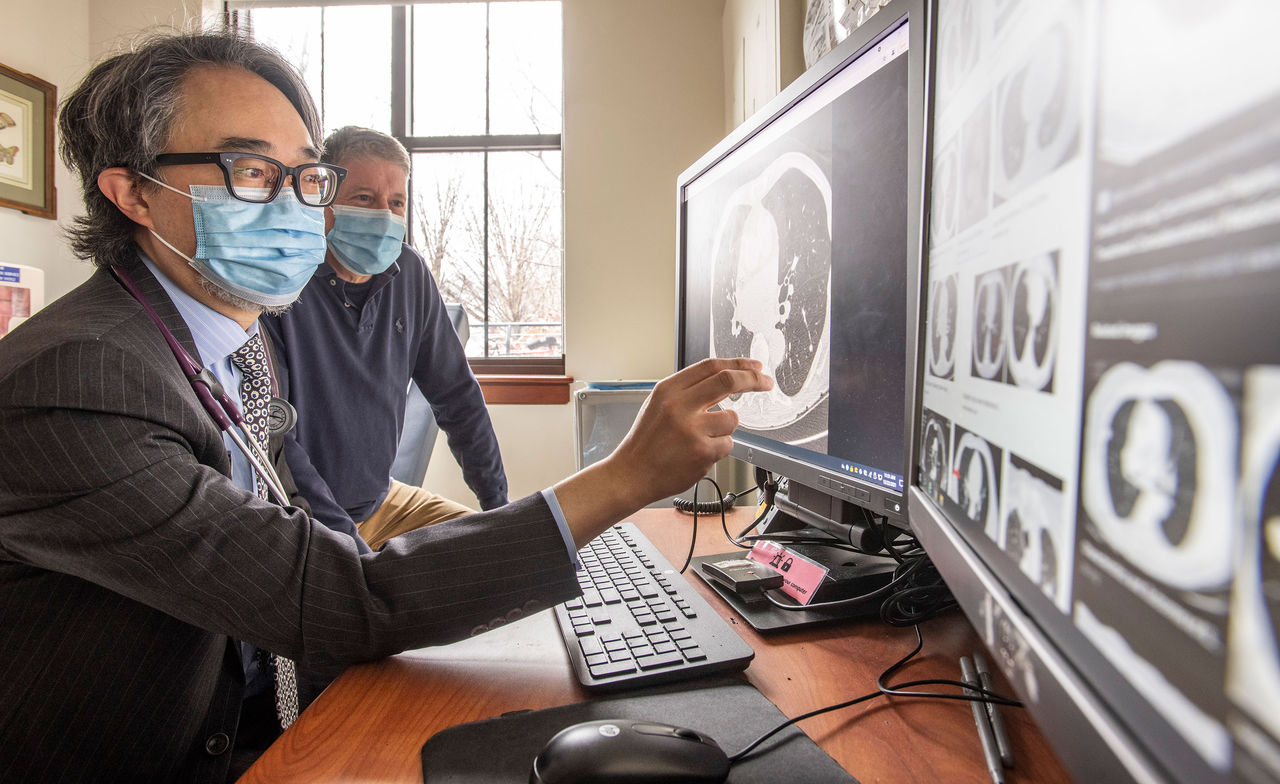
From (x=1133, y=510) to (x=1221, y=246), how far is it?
0.28ft

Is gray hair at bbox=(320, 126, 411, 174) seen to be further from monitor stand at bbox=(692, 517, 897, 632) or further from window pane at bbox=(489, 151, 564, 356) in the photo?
monitor stand at bbox=(692, 517, 897, 632)

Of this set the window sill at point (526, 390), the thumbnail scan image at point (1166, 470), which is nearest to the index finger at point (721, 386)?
the thumbnail scan image at point (1166, 470)

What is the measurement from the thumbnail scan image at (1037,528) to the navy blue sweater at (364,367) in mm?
1425

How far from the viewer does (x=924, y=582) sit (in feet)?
2.23

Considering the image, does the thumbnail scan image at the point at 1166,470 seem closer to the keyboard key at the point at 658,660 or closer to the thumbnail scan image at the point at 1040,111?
the thumbnail scan image at the point at 1040,111

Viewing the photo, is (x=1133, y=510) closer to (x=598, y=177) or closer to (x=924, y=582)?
(x=924, y=582)

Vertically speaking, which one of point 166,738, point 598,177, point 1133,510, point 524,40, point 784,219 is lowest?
point 166,738

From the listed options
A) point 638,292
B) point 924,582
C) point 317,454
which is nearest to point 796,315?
point 924,582

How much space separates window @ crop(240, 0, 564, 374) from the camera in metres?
2.94

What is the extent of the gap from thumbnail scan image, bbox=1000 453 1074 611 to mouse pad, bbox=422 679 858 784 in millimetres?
191

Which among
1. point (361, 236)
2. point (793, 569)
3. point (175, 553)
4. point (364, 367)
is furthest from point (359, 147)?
point (793, 569)

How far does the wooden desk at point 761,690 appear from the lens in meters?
0.43

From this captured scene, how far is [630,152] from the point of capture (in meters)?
2.68

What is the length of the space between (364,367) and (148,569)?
112 cm
